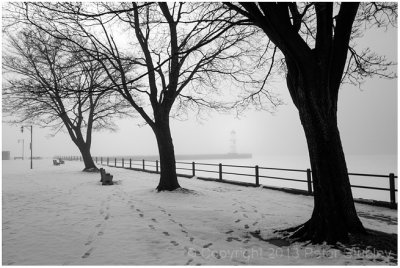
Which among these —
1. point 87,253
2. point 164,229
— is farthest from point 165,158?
point 87,253

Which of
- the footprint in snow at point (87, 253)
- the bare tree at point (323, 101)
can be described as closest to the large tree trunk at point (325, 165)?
the bare tree at point (323, 101)

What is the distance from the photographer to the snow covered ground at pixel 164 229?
4742 millimetres

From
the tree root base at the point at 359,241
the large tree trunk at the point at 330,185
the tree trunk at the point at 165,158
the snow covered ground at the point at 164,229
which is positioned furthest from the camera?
the tree trunk at the point at 165,158

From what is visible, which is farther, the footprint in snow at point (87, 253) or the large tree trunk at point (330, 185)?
the large tree trunk at point (330, 185)

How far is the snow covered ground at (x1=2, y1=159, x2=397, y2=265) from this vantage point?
4742 millimetres

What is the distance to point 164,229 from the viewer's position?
645 cm

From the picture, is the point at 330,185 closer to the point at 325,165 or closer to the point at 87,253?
the point at 325,165

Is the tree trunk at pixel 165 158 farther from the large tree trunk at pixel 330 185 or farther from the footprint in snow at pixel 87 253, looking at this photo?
the large tree trunk at pixel 330 185

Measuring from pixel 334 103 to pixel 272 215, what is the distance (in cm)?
362

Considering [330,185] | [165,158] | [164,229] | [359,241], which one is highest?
[165,158]

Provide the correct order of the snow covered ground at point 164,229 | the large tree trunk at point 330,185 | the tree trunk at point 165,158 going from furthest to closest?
the tree trunk at point 165,158
the large tree trunk at point 330,185
the snow covered ground at point 164,229

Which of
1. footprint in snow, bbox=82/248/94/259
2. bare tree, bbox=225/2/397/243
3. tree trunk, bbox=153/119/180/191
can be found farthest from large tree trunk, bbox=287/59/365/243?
tree trunk, bbox=153/119/180/191

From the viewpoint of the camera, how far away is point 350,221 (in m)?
5.43

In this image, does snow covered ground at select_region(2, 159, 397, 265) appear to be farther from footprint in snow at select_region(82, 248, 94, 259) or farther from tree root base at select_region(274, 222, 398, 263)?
tree root base at select_region(274, 222, 398, 263)
